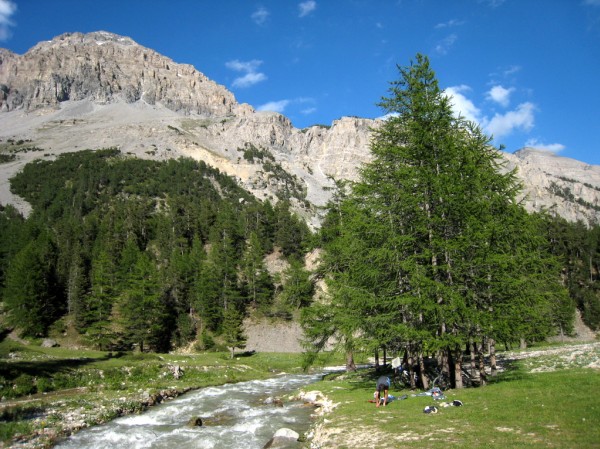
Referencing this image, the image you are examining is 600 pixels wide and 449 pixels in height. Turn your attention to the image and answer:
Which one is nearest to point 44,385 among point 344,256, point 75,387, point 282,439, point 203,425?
point 75,387

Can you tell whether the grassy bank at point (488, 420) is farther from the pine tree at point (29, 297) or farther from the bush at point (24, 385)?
the pine tree at point (29, 297)

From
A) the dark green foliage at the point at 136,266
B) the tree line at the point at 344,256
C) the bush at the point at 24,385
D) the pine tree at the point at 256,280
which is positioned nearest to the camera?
the tree line at the point at 344,256

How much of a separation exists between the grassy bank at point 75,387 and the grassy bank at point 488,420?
13208 millimetres

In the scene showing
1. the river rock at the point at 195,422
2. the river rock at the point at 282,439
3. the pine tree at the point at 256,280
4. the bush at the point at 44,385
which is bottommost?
the river rock at the point at 195,422

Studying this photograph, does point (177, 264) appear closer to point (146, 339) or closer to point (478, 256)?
point (146, 339)

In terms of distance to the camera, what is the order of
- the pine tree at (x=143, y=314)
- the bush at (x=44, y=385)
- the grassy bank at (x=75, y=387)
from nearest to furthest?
1. the grassy bank at (x=75, y=387)
2. the bush at (x=44, y=385)
3. the pine tree at (x=143, y=314)

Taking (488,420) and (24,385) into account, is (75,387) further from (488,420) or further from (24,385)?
(488,420)

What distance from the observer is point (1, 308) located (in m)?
66.1

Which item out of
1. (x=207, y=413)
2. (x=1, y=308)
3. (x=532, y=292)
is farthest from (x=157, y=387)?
(x=1, y=308)

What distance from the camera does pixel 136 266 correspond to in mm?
64688

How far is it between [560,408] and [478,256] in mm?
7115

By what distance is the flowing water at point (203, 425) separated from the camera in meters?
16.8

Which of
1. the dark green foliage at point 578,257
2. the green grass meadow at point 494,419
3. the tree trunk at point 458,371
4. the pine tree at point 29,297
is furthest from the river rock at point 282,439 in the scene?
the dark green foliage at point 578,257

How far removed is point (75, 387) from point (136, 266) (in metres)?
37.8
